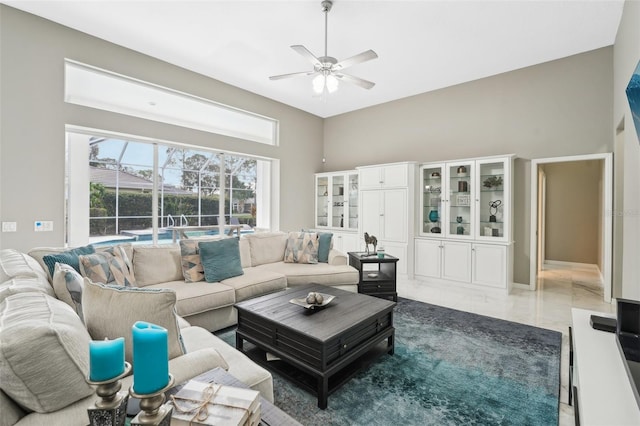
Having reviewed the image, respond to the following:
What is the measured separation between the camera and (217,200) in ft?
17.2

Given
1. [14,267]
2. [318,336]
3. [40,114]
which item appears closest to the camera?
[14,267]

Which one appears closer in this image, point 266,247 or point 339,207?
point 266,247

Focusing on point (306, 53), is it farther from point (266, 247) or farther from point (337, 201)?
point (337, 201)

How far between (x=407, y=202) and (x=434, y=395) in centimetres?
366

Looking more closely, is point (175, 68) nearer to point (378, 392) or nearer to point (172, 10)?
point (172, 10)

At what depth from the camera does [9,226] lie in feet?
10.6

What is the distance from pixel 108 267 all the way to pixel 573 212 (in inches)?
328

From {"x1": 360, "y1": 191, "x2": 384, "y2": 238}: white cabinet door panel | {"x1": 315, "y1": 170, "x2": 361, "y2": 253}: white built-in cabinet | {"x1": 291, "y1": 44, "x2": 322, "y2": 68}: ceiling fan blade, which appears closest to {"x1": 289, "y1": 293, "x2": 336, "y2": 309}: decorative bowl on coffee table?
{"x1": 291, "y1": 44, "x2": 322, "y2": 68}: ceiling fan blade

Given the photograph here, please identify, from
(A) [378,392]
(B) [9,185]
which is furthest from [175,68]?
(A) [378,392]

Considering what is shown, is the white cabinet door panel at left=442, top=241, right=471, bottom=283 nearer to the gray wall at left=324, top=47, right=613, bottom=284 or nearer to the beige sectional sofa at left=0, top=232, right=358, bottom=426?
the gray wall at left=324, top=47, right=613, bottom=284

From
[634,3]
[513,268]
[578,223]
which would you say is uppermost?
[634,3]

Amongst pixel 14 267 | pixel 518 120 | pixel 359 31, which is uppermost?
pixel 359 31

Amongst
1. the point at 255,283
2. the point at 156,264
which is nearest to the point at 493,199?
the point at 255,283

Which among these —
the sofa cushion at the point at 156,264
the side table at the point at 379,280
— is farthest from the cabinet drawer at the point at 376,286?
the sofa cushion at the point at 156,264
